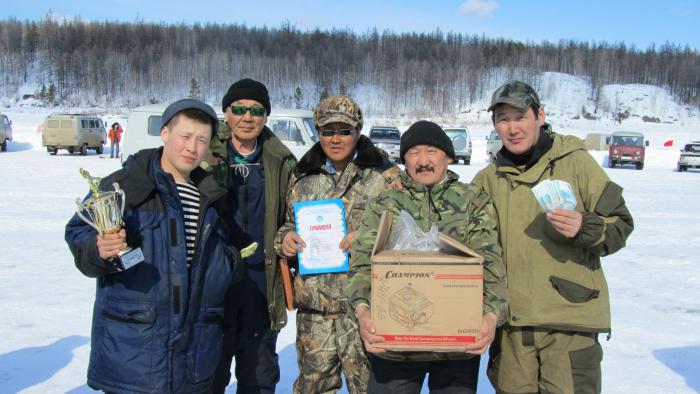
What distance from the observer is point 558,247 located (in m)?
2.35

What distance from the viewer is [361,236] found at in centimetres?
232

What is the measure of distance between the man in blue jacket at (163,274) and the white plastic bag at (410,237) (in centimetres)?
75

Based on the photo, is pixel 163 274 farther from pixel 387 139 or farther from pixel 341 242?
pixel 387 139

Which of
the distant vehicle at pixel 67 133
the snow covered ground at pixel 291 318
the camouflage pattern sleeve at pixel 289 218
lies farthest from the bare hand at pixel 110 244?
the distant vehicle at pixel 67 133

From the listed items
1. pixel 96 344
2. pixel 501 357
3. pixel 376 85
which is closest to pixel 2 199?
pixel 96 344

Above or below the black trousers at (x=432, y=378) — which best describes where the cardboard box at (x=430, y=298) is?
above

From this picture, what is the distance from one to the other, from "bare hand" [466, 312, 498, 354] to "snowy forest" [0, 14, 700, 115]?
65880mm

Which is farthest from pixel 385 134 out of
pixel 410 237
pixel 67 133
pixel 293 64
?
pixel 293 64

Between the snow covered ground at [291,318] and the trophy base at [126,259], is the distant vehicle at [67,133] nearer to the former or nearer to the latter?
the snow covered ground at [291,318]

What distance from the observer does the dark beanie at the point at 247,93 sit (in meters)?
2.98

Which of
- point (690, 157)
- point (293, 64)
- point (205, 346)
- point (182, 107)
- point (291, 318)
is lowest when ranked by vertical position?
point (291, 318)

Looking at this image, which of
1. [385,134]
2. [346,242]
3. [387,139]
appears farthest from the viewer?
[385,134]

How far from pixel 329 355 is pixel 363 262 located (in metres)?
0.79

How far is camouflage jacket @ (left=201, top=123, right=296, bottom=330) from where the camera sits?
115 inches
